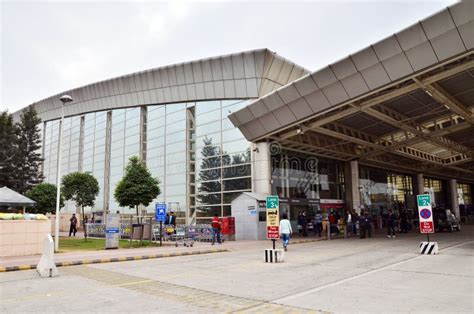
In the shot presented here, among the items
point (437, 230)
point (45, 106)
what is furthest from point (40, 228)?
point (45, 106)

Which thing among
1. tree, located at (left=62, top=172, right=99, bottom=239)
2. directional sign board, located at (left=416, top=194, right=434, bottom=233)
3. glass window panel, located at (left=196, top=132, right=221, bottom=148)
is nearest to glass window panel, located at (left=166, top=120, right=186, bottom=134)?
glass window panel, located at (left=196, top=132, right=221, bottom=148)

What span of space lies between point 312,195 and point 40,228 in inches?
841

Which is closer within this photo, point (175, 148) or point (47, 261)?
point (47, 261)

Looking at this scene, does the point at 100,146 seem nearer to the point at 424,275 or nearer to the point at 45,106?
the point at 45,106

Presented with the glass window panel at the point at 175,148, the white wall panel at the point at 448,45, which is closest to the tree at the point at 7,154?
the glass window panel at the point at 175,148

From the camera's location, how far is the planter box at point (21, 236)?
1511cm

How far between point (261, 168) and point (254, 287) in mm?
18175

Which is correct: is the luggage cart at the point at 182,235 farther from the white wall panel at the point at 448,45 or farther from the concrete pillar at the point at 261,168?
the white wall panel at the point at 448,45

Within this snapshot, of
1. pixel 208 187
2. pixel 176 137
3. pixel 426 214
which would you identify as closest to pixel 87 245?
pixel 208 187

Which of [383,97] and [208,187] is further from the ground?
[383,97]

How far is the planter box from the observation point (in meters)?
15.1

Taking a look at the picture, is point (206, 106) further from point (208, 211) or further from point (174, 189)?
point (208, 211)

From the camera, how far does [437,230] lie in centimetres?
2998

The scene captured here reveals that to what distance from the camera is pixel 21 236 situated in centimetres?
1559
